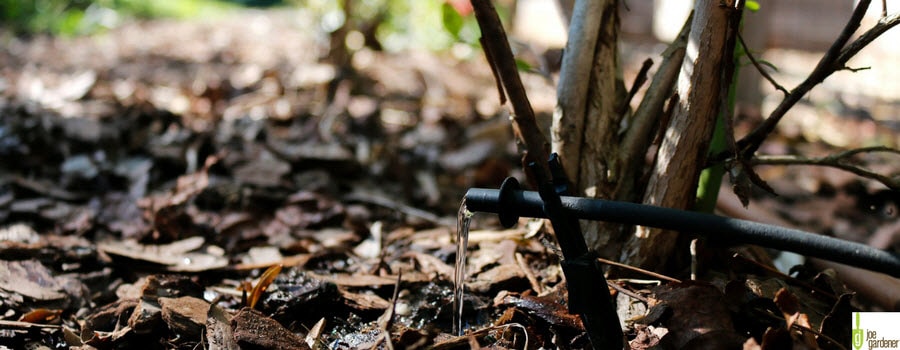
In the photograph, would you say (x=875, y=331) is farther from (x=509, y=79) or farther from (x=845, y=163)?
(x=509, y=79)

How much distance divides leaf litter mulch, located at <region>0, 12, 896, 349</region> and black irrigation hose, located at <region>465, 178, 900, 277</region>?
7.1 inches

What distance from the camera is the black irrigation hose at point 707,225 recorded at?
104 centimetres

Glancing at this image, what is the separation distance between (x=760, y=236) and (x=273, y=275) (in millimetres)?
1072

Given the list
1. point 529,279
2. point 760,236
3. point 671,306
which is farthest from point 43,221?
point 760,236

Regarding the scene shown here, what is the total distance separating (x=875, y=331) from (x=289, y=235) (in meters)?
1.59

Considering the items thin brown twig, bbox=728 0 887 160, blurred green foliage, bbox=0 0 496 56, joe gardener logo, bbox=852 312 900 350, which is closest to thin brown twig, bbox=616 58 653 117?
thin brown twig, bbox=728 0 887 160

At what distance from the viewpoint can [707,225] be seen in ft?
3.55

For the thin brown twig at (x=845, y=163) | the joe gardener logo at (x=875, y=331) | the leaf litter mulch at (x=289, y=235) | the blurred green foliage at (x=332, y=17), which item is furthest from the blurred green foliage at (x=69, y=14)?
the joe gardener logo at (x=875, y=331)

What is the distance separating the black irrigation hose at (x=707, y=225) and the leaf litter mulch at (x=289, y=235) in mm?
181

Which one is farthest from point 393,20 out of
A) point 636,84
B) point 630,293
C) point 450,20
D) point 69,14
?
point 630,293

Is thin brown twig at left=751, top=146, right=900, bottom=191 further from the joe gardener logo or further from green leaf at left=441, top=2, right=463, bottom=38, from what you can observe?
green leaf at left=441, top=2, right=463, bottom=38

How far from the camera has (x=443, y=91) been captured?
4594 millimetres

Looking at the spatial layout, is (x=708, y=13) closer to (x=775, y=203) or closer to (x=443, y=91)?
(x=775, y=203)

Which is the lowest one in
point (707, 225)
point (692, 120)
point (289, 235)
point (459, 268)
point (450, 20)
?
point (289, 235)
